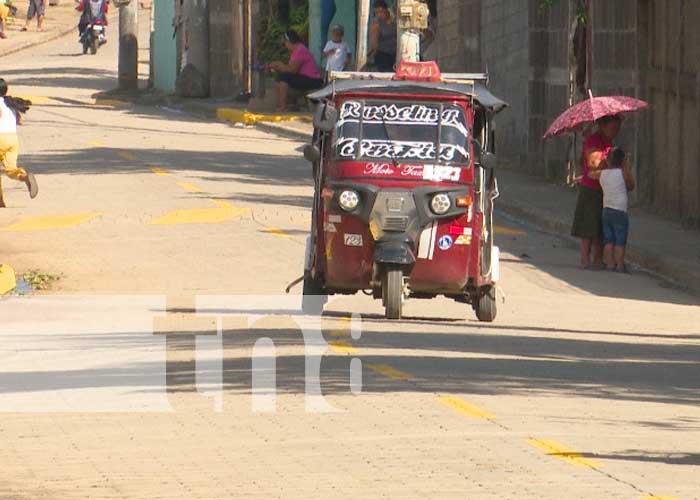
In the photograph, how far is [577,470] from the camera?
35.3ft

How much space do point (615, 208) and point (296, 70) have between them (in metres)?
20.7

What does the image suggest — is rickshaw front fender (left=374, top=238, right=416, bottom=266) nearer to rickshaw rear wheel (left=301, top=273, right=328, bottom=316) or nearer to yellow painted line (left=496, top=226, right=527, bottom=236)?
rickshaw rear wheel (left=301, top=273, right=328, bottom=316)

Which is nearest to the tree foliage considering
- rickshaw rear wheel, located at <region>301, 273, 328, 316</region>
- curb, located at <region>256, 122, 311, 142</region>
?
curb, located at <region>256, 122, 311, 142</region>

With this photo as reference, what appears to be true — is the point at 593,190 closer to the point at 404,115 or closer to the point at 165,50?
the point at 404,115

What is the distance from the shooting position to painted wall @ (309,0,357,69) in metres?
44.8

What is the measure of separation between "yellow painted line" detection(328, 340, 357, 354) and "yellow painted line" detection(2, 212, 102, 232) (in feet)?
34.9

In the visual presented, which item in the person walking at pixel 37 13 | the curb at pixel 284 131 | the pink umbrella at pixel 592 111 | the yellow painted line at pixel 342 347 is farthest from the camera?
the person walking at pixel 37 13

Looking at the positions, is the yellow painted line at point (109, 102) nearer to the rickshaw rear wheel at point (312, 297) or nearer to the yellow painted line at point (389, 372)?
the rickshaw rear wheel at point (312, 297)

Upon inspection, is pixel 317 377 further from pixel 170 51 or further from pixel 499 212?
pixel 170 51

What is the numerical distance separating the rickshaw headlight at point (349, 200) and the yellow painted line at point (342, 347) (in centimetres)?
174

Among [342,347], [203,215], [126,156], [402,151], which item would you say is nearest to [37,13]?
[126,156]

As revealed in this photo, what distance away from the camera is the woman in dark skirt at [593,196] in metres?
23.5

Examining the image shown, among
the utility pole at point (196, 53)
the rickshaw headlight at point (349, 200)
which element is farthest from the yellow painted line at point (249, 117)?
the rickshaw headlight at point (349, 200)

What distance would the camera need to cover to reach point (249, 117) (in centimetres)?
4328
